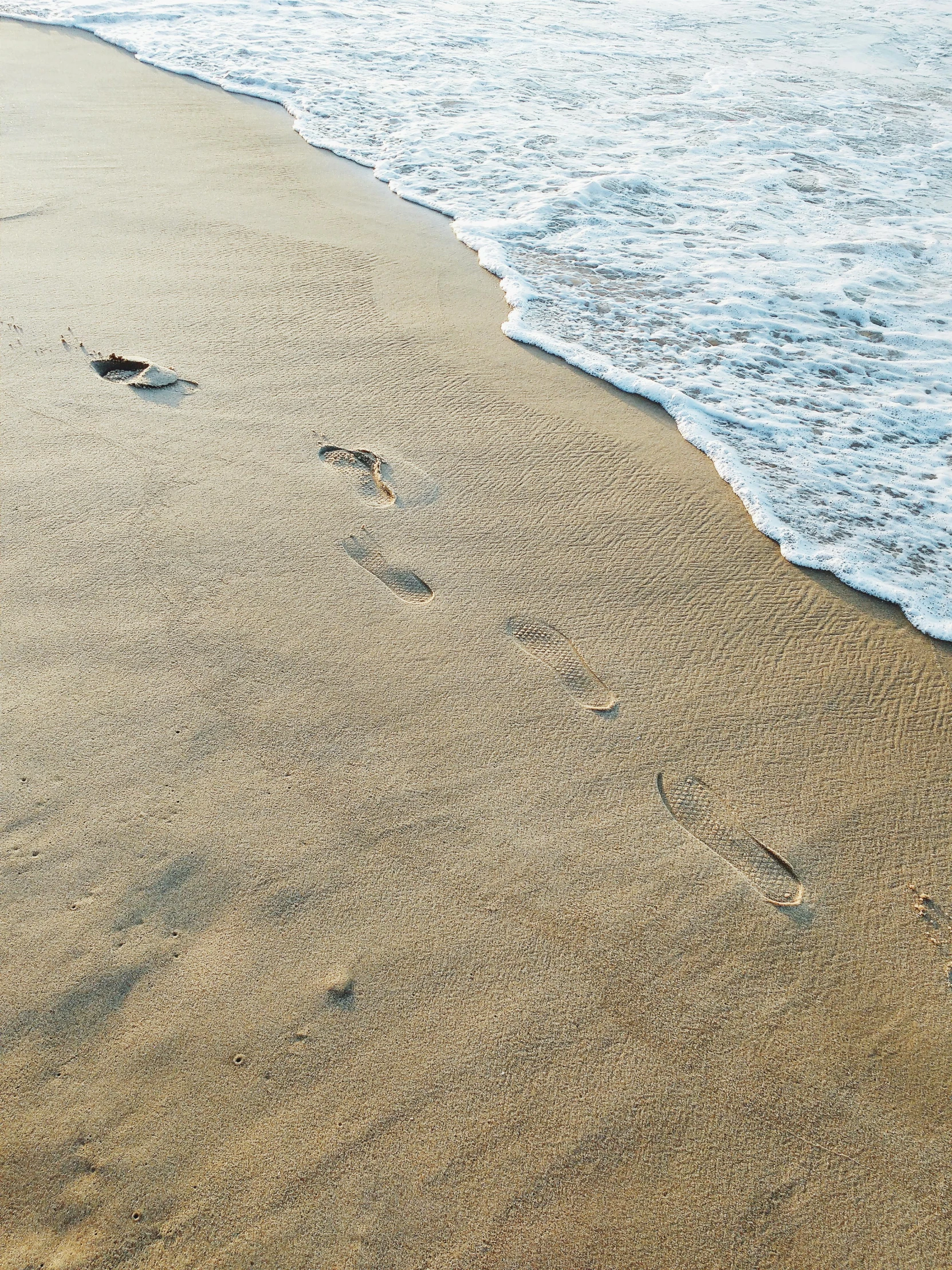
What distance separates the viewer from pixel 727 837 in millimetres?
2012

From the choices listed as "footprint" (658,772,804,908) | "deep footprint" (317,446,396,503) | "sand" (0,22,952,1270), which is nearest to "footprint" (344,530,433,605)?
"sand" (0,22,952,1270)

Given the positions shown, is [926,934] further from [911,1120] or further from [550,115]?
[550,115]

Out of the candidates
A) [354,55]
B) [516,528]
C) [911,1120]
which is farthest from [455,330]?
[354,55]

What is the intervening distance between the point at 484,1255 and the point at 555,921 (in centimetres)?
61

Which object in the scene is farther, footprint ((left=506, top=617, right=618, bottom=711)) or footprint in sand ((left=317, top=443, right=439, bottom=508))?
footprint in sand ((left=317, top=443, right=439, bottom=508))

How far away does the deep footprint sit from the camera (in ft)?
9.32

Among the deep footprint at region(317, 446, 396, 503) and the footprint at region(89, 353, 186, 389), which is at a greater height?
the footprint at region(89, 353, 186, 389)

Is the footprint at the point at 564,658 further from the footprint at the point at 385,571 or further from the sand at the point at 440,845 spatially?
the footprint at the point at 385,571

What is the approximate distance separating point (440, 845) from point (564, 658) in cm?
70

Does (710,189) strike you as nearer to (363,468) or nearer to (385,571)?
(363,468)

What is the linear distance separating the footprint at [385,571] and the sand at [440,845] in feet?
0.04

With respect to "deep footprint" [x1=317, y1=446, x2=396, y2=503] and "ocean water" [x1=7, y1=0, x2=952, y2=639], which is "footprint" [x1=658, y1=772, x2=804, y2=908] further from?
"deep footprint" [x1=317, y1=446, x2=396, y2=503]

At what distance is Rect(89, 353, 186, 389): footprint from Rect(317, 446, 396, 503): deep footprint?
736 millimetres

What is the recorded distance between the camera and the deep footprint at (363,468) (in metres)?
2.84
